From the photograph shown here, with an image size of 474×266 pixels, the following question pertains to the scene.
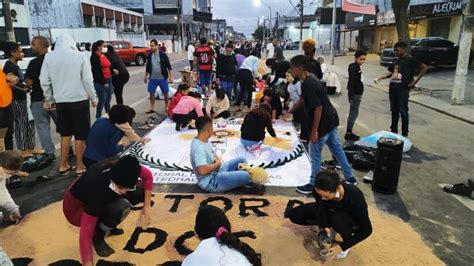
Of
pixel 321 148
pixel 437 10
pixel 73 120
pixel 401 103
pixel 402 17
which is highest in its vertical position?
pixel 437 10

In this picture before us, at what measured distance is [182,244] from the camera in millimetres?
3496

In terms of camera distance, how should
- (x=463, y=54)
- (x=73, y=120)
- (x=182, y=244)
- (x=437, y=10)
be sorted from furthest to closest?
(x=437, y=10)
(x=463, y=54)
(x=73, y=120)
(x=182, y=244)

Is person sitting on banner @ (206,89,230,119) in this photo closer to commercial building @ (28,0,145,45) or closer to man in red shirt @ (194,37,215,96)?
man in red shirt @ (194,37,215,96)

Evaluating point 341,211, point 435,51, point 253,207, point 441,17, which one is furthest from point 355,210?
point 441,17

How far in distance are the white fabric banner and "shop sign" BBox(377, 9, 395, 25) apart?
22.7 m

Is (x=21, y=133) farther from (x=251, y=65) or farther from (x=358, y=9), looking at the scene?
(x=358, y=9)

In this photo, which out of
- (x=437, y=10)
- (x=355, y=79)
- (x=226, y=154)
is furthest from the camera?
(x=437, y=10)

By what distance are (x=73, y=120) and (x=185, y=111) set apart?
286 centimetres

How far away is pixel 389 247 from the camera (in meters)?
3.46

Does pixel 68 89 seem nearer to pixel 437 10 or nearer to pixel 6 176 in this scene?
pixel 6 176

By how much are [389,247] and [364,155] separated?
94.4 inches

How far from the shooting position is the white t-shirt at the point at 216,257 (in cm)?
205

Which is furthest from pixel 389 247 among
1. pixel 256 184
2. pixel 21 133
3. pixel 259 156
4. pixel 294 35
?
pixel 294 35

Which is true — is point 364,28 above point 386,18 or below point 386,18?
below
